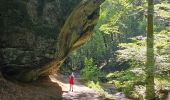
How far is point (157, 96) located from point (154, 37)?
370 cm

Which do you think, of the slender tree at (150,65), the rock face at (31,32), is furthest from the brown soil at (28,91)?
the slender tree at (150,65)

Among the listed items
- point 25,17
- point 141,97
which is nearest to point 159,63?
point 141,97

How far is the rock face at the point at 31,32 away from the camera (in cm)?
1645

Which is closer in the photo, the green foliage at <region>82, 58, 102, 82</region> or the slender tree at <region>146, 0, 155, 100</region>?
the slender tree at <region>146, 0, 155, 100</region>

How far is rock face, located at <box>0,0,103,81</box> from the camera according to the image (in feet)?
54.0

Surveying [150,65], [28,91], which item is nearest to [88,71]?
[150,65]

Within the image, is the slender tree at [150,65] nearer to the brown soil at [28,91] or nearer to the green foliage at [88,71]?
the brown soil at [28,91]

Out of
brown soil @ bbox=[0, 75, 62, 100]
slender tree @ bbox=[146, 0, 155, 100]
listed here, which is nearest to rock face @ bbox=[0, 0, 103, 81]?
brown soil @ bbox=[0, 75, 62, 100]

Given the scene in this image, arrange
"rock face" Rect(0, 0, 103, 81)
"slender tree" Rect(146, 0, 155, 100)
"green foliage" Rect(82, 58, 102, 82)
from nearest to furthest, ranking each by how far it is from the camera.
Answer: "rock face" Rect(0, 0, 103, 81) < "slender tree" Rect(146, 0, 155, 100) < "green foliage" Rect(82, 58, 102, 82)

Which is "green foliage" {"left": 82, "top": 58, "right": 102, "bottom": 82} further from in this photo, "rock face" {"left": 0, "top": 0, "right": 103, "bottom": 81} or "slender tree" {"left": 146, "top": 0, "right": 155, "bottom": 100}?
"rock face" {"left": 0, "top": 0, "right": 103, "bottom": 81}

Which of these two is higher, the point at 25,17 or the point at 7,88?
the point at 25,17

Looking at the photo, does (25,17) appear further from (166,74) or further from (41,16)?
(166,74)

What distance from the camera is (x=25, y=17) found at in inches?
655

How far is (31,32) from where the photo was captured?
16.8m
